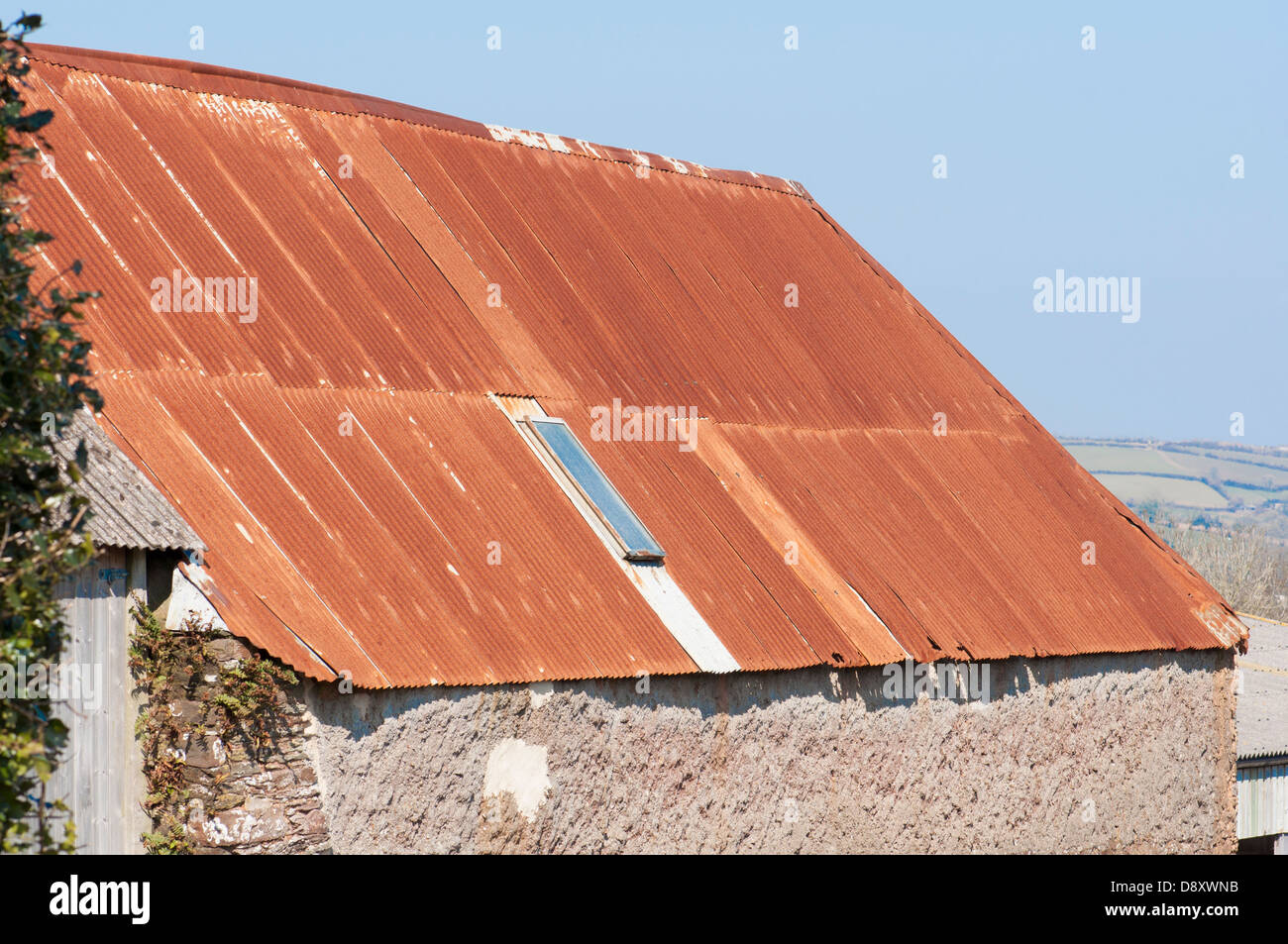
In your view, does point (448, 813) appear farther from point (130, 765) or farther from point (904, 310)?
point (904, 310)

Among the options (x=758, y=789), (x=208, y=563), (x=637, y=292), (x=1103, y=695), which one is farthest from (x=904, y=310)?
(x=208, y=563)

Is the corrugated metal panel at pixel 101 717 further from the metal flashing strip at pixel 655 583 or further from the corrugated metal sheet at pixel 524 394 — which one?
the metal flashing strip at pixel 655 583

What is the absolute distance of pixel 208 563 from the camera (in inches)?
405

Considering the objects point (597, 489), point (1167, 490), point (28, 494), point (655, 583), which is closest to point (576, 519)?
point (597, 489)

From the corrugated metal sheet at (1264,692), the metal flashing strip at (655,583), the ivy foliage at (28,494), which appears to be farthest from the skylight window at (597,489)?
the corrugated metal sheet at (1264,692)

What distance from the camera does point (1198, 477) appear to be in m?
168

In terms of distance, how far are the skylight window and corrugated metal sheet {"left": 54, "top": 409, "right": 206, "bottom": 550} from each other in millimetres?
4180

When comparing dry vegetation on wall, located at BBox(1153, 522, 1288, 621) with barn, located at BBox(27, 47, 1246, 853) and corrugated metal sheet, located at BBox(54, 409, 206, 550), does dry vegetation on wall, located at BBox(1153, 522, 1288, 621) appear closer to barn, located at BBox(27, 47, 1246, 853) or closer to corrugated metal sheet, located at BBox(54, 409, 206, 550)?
barn, located at BBox(27, 47, 1246, 853)

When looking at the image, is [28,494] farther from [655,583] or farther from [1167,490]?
[1167,490]

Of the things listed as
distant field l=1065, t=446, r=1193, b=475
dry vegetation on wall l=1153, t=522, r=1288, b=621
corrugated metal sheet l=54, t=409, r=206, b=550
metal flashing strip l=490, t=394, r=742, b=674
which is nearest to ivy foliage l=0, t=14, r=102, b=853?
corrugated metal sheet l=54, t=409, r=206, b=550

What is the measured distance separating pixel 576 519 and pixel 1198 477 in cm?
16476

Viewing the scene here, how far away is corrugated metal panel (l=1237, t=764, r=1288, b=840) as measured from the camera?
67.5 ft

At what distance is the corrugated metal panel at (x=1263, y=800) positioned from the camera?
67.5 ft

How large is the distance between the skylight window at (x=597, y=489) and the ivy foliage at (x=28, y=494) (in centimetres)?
729
